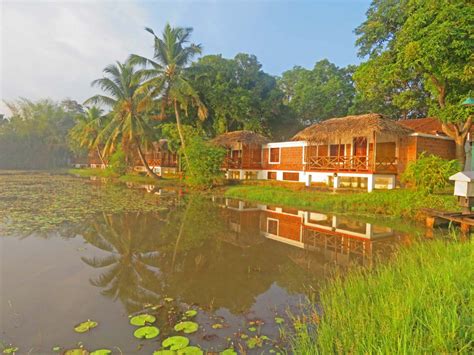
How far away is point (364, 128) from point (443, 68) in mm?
3418

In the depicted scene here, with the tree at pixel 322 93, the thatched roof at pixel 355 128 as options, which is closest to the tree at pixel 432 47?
the thatched roof at pixel 355 128

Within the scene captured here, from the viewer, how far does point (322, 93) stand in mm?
27172

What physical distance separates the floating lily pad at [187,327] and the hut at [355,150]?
11.4 meters

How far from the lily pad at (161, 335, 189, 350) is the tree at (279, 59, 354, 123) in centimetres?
2614

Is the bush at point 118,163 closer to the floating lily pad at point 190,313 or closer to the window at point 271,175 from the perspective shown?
the window at point 271,175

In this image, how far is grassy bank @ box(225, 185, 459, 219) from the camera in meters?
10.0

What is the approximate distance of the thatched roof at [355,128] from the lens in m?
12.6

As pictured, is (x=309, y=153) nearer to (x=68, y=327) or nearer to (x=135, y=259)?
(x=135, y=259)

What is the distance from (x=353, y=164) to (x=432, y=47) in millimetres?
6128

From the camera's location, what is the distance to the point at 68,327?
342 centimetres

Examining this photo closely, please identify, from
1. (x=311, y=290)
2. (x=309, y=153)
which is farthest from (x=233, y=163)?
(x=311, y=290)

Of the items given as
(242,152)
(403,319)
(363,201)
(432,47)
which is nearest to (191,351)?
(403,319)

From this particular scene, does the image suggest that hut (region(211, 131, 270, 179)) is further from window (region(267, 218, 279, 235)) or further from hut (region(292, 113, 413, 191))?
window (region(267, 218, 279, 235))

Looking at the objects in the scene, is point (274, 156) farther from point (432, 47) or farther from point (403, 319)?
point (403, 319)
